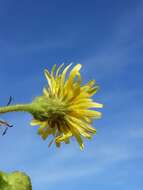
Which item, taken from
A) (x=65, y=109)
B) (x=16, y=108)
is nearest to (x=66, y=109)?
(x=65, y=109)

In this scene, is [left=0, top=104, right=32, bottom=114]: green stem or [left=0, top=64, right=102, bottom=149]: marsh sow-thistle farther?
[left=0, top=64, right=102, bottom=149]: marsh sow-thistle

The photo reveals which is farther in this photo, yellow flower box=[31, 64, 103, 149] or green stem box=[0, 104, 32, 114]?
yellow flower box=[31, 64, 103, 149]

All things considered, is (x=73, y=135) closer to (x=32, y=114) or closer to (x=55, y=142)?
(x=55, y=142)

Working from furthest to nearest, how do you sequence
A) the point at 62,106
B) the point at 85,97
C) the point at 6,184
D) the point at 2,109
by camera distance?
the point at 62,106, the point at 85,97, the point at 2,109, the point at 6,184

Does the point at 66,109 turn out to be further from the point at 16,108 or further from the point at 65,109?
the point at 16,108

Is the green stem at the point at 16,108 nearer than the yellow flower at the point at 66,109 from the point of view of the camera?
Yes

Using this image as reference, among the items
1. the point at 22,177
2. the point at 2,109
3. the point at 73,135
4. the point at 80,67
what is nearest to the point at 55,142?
the point at 73,135
